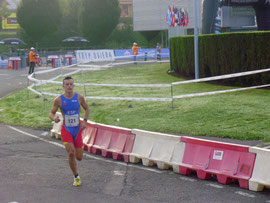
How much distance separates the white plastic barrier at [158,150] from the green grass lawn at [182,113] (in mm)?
2821

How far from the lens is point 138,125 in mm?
14039

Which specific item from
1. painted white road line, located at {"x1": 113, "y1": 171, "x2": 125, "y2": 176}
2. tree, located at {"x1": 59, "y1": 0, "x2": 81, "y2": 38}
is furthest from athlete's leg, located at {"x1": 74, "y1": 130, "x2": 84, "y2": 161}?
tree, located at {"x1": 59, "y1": 0, "x2": 81, "y2": 38}

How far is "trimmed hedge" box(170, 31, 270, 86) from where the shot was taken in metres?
20.1

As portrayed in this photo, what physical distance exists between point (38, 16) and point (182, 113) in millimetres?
58213

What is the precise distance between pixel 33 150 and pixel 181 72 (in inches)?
698

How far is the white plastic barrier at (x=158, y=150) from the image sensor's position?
9.21 meters

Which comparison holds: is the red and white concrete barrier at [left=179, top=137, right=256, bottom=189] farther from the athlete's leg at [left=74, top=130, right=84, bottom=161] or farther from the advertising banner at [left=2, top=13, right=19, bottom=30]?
the advertising banner at [left=2, top=13, right=19, bottom=30]

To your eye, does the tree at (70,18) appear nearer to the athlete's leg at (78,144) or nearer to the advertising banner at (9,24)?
the advertising banner at (9,24)

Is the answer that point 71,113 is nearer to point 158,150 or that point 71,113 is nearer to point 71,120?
point 71,120

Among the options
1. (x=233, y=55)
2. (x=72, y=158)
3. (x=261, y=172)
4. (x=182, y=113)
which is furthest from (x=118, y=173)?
(x=233, y=55)

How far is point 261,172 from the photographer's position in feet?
25.5

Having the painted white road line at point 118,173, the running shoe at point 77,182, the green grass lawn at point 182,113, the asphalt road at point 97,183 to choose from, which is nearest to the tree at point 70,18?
the green grass lawn at point 182,113

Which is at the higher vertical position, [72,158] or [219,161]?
[72,158]

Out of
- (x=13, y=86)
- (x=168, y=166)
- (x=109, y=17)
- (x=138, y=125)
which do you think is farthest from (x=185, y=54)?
(x=109, y=17)
